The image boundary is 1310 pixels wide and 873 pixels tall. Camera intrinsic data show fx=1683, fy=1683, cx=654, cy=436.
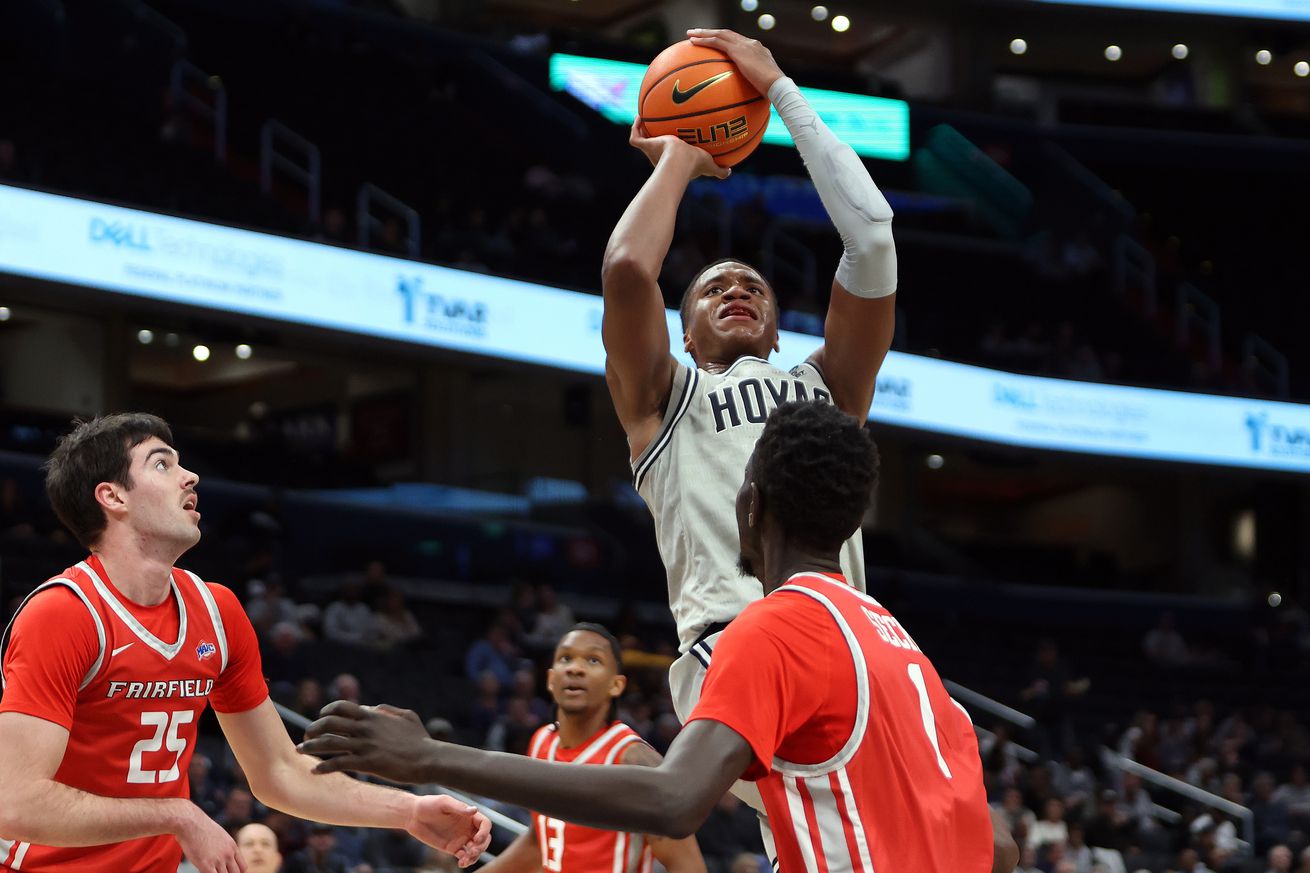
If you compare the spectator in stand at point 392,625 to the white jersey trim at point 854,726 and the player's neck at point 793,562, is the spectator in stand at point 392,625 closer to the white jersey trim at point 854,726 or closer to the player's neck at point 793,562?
the player's neck at point 793,562

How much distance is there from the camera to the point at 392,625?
15.4 meters

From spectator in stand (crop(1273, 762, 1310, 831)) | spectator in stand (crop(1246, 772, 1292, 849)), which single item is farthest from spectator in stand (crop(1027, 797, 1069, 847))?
spectator in stand (crop(1273, 762, 1310, 831))

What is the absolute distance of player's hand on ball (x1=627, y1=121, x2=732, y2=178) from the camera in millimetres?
4668

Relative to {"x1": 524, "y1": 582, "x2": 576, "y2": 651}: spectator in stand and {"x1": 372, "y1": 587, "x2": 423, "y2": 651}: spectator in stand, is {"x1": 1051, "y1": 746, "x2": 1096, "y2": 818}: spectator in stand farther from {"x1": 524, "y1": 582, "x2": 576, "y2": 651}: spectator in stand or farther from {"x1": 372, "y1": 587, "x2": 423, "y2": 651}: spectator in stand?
{"x1": 372, "y1": 587, "x2": 423, "y2": 651}: spectator in stand

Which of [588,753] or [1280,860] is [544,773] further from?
[1280,860]

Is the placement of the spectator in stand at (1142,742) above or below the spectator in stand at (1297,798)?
above

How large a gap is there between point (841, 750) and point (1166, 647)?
21.1 meters

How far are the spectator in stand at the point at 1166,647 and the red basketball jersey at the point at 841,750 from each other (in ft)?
67.2

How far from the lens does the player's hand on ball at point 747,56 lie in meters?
4.79

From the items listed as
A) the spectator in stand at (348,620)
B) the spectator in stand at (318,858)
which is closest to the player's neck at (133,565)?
the spectator in stand at (318,858)

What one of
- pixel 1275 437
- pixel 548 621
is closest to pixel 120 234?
pixel 548 621

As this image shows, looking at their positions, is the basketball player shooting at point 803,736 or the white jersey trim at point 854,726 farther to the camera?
the white jersey trim at point 854,726

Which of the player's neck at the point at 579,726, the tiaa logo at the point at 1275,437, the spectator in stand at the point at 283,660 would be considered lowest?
the player's neck at the point at 579,726

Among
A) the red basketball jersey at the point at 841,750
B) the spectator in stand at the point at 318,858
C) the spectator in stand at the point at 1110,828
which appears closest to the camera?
the red basketball jersey at the point at 841,750
